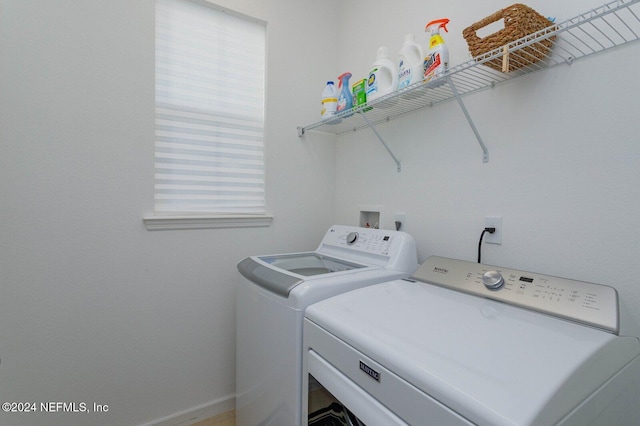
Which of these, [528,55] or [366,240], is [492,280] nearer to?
[366,240]

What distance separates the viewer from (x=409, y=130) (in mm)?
1718

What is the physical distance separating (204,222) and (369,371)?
1379mm

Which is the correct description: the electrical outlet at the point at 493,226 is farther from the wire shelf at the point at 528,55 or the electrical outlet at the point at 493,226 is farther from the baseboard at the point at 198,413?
the baseboard at the point at 198,413

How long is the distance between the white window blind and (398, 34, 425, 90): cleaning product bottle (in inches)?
38.2

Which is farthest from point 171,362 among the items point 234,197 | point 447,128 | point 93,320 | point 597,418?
point 447,128

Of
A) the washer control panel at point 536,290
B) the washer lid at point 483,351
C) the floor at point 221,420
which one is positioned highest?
the washer control panel at point 536,290

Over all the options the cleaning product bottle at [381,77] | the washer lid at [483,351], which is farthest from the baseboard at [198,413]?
the cleaning product bottle at [381,77]

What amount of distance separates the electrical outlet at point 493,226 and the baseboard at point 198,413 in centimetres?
177

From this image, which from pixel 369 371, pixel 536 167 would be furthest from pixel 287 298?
pixel 536 167

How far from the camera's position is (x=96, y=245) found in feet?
5.03

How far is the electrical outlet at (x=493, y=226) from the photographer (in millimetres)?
1285

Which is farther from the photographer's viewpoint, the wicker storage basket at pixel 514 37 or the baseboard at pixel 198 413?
the baseboard at pixel 198 413

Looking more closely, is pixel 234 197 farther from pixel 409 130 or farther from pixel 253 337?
pixel 409 130

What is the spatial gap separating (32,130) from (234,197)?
0.99 metres
